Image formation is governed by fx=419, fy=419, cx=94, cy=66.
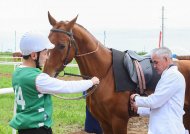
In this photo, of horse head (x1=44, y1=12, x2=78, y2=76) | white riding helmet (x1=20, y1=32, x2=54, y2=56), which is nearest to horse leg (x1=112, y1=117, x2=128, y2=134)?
horse head (x1=44, y1=12, x2=78, y2=76)

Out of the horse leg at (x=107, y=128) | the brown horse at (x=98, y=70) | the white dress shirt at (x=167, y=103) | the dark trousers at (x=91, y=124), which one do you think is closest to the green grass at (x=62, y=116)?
the dark trousers at (x=91, y=124)

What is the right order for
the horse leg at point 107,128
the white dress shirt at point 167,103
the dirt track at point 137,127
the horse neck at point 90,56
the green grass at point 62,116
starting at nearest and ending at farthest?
the white dress shirt at point 167,103, the horse neck at point 90,56, the horse leg at point 107,128, the dirt track at point 137,127, the green grass at point 62,116

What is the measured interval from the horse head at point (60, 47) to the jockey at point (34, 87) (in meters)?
1.20

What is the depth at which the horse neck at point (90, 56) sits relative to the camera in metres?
5.18

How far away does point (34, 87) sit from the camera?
3.60 metres

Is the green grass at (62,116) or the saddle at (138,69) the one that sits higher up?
the saddle at (138,69)

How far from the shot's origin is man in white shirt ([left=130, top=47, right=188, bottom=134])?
4062 millimetres

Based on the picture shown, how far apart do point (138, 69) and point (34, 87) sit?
2150mm

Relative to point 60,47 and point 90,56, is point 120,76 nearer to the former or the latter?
point 90,56

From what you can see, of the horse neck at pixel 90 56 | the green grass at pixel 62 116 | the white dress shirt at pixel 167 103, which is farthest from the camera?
the green grass at pixel 62 116

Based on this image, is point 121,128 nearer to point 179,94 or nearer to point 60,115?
point 179,94

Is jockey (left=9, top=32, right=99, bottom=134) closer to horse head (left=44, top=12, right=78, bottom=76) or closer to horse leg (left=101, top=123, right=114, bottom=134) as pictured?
horse head (left=44, top=12, right=78, bottom=76)

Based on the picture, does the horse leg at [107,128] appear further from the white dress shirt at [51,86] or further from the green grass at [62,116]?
the green grass at [62,116]

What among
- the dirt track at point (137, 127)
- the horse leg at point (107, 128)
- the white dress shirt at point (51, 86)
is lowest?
the dirt track at point (137, 127)
